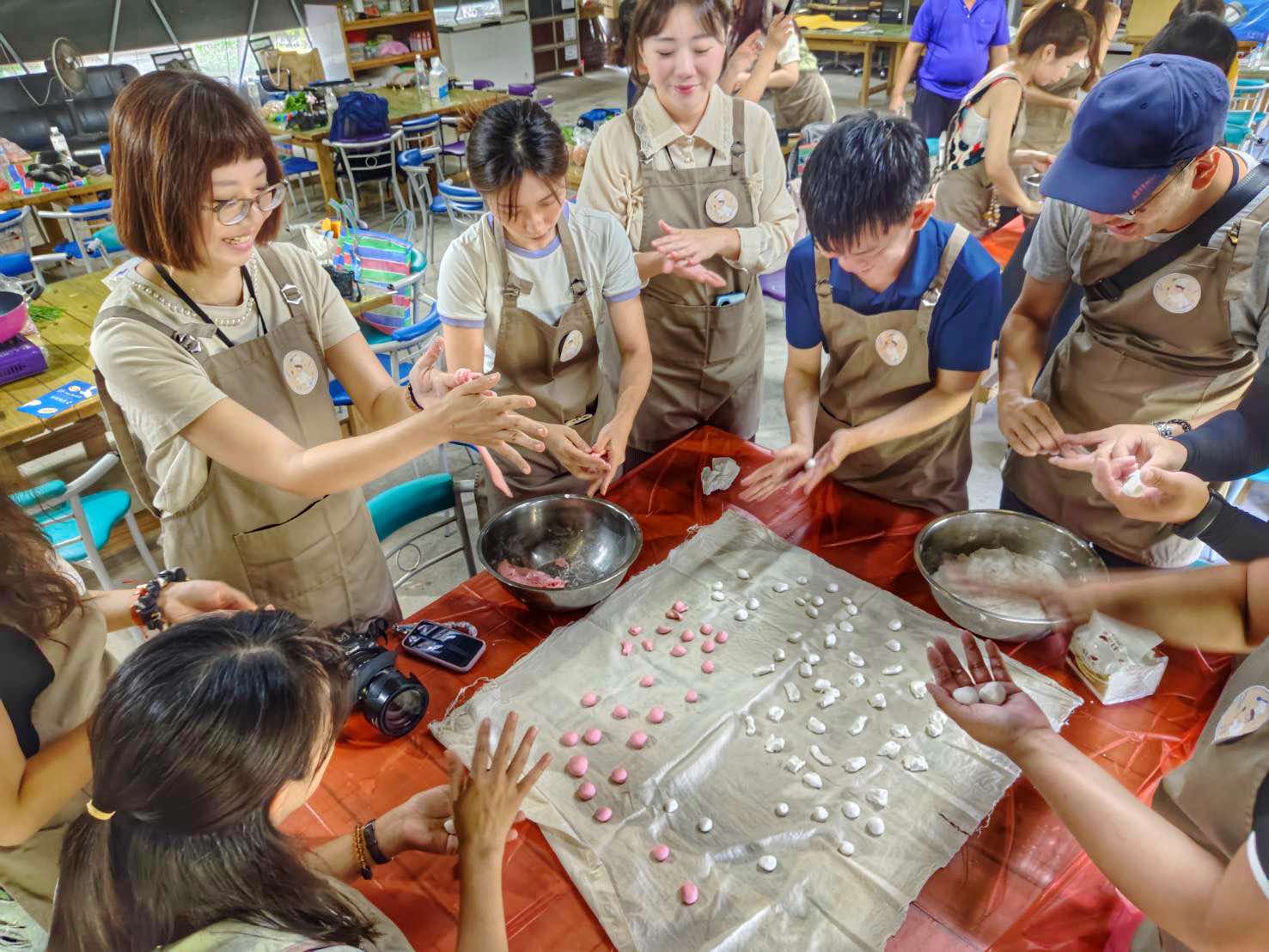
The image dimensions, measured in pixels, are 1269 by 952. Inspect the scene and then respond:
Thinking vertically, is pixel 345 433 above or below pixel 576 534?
below

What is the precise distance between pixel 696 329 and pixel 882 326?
0.82 metres

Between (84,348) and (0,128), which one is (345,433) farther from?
(0,128)

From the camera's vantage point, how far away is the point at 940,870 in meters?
1.22

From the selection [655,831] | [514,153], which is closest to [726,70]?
[514,153]

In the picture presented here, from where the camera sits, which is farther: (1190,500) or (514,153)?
(514,153)

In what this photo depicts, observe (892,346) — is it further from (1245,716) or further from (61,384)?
(61,384)

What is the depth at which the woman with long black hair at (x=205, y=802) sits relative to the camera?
2.85 ft

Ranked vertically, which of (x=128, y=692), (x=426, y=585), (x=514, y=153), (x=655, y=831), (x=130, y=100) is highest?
(x=130, y=100)

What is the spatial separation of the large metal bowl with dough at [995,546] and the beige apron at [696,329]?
1060 millimetres

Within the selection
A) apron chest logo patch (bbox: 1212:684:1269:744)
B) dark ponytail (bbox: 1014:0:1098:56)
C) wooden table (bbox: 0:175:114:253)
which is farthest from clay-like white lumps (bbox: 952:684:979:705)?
wooden table (bbox: 0:175:114:253)

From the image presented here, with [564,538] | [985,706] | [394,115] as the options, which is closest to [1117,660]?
[985,706]

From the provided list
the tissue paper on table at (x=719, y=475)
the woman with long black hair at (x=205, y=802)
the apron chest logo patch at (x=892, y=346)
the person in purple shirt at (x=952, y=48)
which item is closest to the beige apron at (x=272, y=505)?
the woman with long black hair at (x=205, y=802)

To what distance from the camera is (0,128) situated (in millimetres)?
8070

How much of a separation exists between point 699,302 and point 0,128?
9083mm
